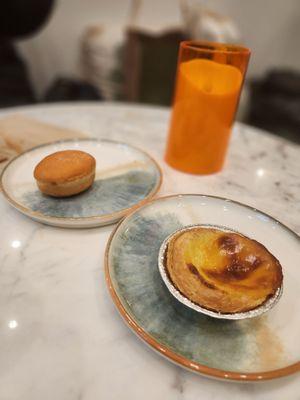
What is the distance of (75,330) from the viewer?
13.1 inches

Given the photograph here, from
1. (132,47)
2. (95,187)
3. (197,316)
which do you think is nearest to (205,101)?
(95,187)

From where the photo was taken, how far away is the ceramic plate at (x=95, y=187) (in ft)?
1.45

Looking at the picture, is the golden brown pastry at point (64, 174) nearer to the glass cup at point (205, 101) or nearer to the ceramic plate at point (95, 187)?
the ceramic plate at point (95, 187)

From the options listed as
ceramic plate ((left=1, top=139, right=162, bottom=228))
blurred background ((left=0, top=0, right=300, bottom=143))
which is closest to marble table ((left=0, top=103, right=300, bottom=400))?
ceramic plate ((left=1, top=139, right=162, bottom=228))

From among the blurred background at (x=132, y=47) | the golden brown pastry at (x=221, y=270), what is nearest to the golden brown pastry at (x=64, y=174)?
the golden brown pastry at (x=221, y=270)

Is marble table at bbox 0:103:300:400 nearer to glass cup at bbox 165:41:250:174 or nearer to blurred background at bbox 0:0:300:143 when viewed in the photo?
glass cup at bbox 165:41:250:174

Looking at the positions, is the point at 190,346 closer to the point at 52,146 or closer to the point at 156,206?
the point at 156,206

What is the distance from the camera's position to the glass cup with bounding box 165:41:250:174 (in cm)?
55

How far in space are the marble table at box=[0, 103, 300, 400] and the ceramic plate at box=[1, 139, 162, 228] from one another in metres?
0.03

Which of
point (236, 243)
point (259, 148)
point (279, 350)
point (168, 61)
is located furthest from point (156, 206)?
point (168, 61)

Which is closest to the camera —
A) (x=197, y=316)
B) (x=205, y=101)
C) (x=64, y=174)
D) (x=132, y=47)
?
(x=197, y=316)

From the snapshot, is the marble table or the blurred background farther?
the blurred background

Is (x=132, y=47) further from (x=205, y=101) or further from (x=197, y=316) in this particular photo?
(x=197, y=316)

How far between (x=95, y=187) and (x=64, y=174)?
0.06 metres
